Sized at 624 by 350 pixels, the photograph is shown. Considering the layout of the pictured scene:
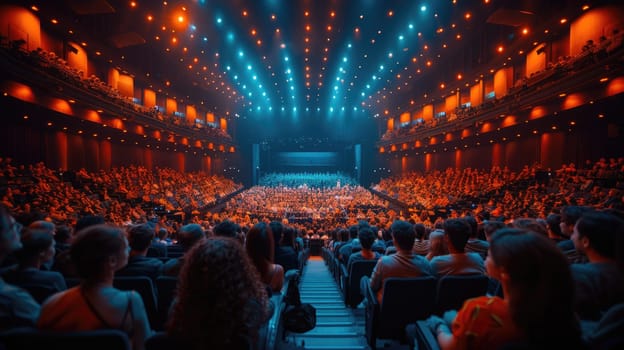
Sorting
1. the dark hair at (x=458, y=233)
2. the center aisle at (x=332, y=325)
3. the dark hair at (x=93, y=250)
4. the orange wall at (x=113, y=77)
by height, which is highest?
the orange wall at (x=113, y=77)

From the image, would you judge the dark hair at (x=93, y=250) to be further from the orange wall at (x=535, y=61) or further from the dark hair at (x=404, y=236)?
the orange wall at (x=535, y=61)

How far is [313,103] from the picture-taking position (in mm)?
40469

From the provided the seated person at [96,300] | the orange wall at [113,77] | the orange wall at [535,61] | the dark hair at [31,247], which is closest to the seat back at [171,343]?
the seated person at [96,300]

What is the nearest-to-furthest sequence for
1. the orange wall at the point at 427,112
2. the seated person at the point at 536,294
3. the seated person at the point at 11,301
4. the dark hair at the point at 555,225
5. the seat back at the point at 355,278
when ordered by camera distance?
the seated person at the point at 536,294, the seated person at the point at 11,301, the dark hair at the point at 555,225, the seat back at the point at 355,278, the orange wall at the point at 427,112

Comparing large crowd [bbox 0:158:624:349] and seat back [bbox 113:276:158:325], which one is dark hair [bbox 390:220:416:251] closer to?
large crowd [bbox 0:158:624:349]

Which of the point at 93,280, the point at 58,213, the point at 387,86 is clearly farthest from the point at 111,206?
the point at 387,86

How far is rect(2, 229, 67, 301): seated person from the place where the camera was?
2.36 meters

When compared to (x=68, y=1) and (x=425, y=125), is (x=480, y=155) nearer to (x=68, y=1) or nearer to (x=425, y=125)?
(x=425, y=125)

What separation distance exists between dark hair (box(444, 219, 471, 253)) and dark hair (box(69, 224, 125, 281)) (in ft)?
9.12

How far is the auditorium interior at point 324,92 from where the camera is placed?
380 cm

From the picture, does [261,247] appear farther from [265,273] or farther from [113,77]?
[113,77]

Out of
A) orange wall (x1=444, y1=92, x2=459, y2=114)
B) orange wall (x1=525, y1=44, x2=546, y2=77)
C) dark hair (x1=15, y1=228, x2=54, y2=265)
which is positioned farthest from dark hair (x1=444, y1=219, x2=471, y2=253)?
orange wall (x1=444, y1=92, x2=459, y2=114)

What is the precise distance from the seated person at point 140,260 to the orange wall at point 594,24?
1696 cm

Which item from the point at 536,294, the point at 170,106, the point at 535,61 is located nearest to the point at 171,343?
the point at 536,294
